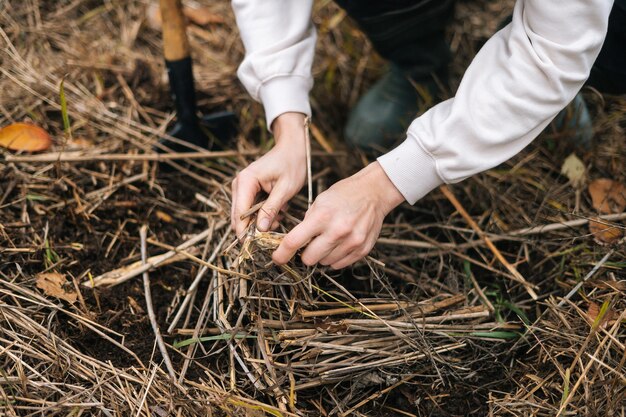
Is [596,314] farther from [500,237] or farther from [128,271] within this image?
[128,271]

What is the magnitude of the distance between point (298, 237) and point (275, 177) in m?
0.19

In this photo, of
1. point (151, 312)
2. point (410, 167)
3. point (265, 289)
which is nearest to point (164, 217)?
point (151, 312)

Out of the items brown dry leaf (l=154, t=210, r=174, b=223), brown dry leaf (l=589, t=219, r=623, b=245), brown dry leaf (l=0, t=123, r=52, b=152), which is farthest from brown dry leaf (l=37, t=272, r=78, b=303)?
brown dry leaf (l=589, t=219, r=623, b=245)

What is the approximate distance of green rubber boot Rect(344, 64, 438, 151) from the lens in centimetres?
166

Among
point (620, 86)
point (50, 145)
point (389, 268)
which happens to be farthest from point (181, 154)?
point (620, 86)

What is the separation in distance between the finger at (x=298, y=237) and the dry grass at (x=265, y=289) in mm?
57

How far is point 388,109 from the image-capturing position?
1.67 metres

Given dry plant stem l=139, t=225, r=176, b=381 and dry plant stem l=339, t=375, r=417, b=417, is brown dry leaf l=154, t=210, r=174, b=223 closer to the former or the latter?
dry plant stem l=139, t=225, r=176, b=381

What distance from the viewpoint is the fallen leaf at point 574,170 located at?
4.90 feet

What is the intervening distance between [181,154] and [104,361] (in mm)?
584

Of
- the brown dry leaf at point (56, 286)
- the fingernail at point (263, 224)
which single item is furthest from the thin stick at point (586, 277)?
the brown dry leaf at point (56, 286)

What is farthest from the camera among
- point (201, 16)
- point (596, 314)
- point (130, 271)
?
point (201, 16)

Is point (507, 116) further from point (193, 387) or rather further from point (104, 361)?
point (104, 361)

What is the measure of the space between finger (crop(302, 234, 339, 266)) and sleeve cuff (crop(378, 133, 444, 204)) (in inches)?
6.9
